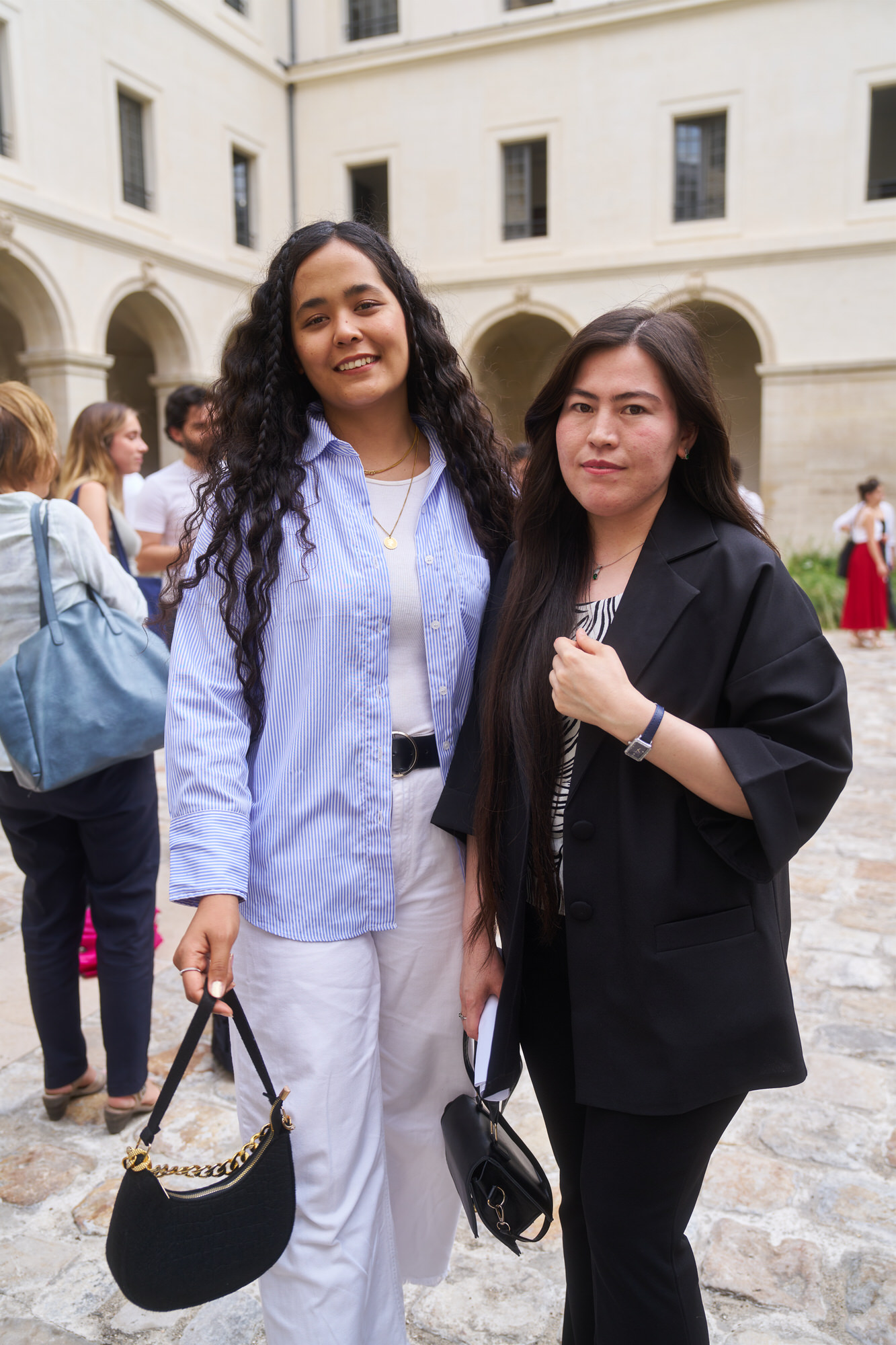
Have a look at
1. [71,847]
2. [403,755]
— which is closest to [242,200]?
[71,847]

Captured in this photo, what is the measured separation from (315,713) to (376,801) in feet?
0.66

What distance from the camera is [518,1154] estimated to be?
1.85 m

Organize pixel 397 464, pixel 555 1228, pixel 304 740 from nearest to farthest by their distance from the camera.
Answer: pixel 304 740 → pixel 397 464 → pixel 555 1228

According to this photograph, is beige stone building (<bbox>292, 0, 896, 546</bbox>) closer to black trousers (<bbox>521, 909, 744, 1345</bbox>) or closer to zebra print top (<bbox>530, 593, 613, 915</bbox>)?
zebra print top (<bbox>530, 593, 613, 915</bbox>)

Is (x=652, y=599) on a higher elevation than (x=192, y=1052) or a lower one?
higher

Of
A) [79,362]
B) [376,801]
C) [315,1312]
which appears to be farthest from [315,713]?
[79,362]

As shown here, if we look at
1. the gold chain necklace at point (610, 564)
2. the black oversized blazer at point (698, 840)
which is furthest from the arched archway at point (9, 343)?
the black oversized blazer at point (698, 840)

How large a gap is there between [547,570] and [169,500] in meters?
3.28

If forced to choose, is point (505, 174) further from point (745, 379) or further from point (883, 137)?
point (883, 137)

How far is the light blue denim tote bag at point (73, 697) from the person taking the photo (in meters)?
2.68

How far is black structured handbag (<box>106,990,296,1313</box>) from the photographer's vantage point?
158 cm

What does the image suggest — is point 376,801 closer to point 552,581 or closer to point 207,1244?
point 552,581

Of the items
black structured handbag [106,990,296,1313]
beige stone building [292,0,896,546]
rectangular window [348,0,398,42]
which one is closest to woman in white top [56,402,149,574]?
black structured handbag [106,990,296,1313]

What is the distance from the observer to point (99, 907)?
9.91 ft
